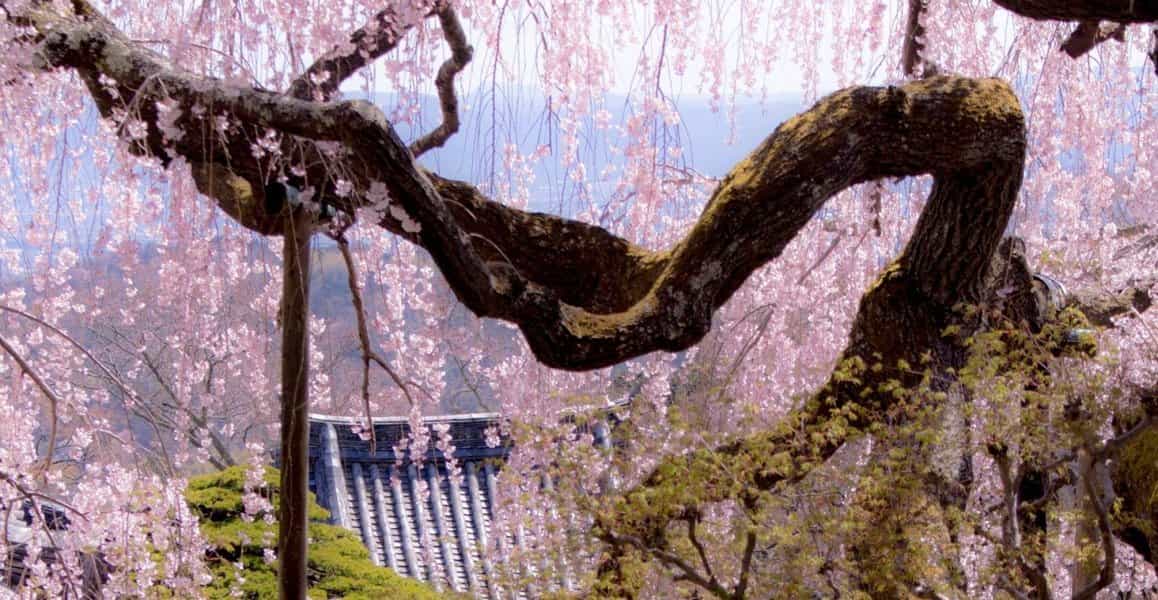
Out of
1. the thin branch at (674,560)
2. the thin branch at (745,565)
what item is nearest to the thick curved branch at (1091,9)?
the thin branch at (745,565)

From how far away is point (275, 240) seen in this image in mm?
4395

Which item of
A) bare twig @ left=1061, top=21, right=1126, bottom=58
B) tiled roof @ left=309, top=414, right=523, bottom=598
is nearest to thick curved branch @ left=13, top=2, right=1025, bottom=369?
bare twig @ left=1061, top=21, right=1126, bottom=58

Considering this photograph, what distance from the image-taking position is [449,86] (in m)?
2.91

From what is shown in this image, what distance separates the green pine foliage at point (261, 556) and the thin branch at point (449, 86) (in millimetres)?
1542

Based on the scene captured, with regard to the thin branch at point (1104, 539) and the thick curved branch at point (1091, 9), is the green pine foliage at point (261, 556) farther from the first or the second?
the thick curved branch at point (1091, 9)

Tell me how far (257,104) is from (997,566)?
1.94 metres

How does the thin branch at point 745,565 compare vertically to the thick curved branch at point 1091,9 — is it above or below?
below

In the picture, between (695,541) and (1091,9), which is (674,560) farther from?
(1091,9)

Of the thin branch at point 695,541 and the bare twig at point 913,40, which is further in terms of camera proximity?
the bare twig at point 913,40

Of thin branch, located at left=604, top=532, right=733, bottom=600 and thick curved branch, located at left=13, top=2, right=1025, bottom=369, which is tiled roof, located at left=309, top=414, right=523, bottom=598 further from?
thick curved branch, located at left=13, top=2, right=1025, bottom=369

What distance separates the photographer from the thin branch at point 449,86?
2.80 m

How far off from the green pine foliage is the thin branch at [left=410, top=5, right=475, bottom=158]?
154cm

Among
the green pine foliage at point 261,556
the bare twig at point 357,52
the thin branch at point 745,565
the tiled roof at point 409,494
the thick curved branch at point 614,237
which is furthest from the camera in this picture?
the tiled roof at point 409,494

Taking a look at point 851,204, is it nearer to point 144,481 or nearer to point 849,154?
point 849,154
